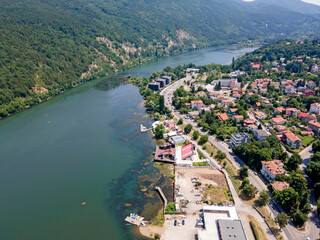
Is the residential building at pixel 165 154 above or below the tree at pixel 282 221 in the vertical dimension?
below

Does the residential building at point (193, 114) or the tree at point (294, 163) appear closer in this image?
the tree at point (294, 163)

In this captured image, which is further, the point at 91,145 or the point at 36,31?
the point at 36,31

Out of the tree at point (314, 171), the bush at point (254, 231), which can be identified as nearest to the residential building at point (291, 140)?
the tree at point (314, 171)

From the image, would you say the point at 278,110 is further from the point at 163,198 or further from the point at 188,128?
the point at 163,198

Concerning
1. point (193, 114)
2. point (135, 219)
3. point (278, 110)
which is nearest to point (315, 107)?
point (278, 110)

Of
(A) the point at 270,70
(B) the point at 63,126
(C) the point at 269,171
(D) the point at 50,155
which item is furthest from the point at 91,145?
(A) the point at 270,70

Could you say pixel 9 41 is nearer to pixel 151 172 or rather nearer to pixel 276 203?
pixel 151 172

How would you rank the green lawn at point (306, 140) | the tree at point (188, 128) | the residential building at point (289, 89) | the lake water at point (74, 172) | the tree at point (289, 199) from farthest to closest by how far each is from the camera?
the residential building at point (289, 89) → the tree at point (188, 128) → the green lawn at point (306, 140) → the lake water at point (74, 172) → the tree at point (289, 199)

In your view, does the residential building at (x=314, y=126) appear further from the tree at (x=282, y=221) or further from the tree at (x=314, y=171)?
the tree at (x=282, y=221)
